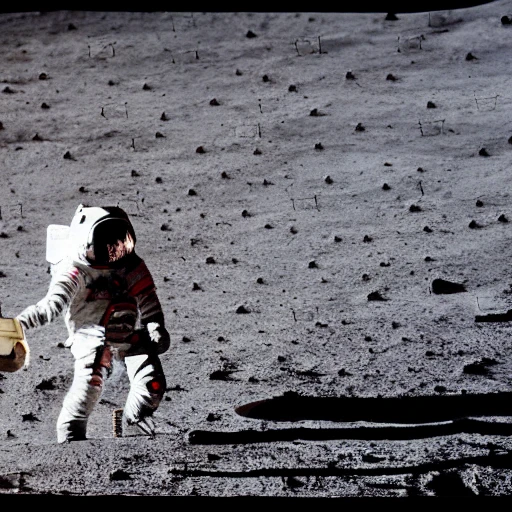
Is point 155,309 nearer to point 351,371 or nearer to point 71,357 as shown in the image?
point 71,357

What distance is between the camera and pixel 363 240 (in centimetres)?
301

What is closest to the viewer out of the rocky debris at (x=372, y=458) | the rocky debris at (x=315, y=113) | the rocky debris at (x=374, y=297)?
the rocky debris at (x=372, y=458)

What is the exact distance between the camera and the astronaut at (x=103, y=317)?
2.50 metres

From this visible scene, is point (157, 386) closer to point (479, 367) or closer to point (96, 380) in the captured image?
point (96, 380)

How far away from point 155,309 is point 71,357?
1.13ft

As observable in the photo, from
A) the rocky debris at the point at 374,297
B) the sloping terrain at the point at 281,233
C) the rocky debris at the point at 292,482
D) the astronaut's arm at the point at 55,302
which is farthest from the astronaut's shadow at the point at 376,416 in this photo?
the astronaut's arm at the point at 55,302

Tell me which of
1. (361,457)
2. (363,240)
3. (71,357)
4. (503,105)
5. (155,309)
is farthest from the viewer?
(503,105)

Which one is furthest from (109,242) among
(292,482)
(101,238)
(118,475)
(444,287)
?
(444,287)

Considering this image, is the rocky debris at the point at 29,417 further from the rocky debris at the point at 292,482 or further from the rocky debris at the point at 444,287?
the rocky debris at the point at 444,287

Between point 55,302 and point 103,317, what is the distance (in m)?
0.12

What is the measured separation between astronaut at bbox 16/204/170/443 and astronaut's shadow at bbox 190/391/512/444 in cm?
20

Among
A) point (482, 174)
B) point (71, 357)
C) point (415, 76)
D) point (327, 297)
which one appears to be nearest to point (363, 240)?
point (327, 297)

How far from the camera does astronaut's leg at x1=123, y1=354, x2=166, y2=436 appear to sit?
2.52 m

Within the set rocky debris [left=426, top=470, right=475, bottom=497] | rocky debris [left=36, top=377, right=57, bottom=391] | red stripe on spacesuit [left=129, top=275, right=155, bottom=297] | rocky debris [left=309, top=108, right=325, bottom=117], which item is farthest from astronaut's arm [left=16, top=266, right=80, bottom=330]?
rocky debris [left=309, top=108, right=325, bottom=117]
